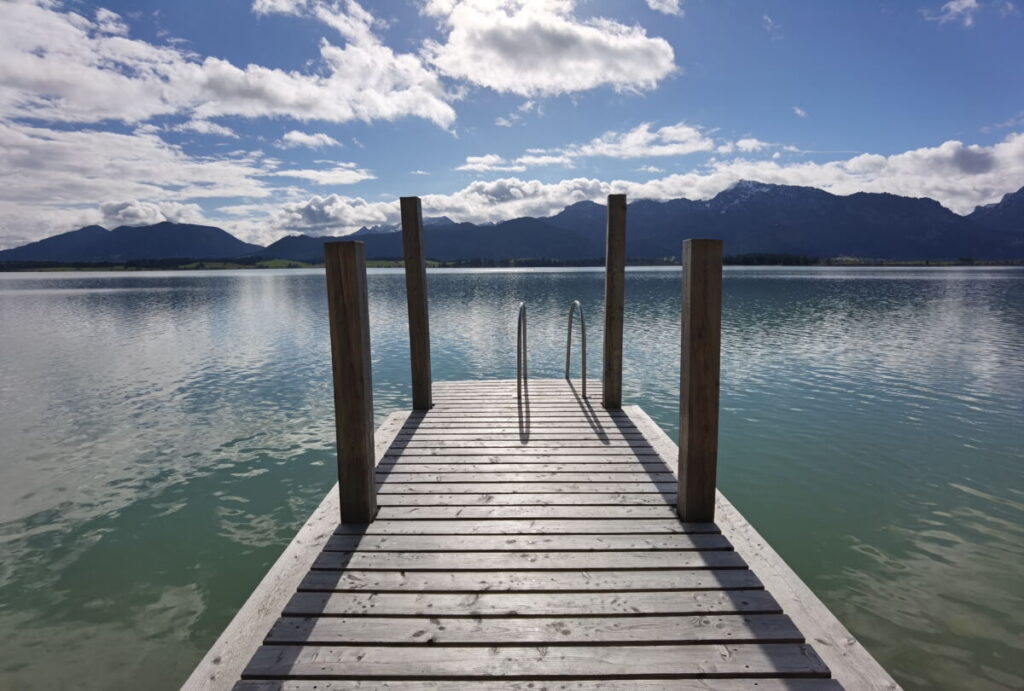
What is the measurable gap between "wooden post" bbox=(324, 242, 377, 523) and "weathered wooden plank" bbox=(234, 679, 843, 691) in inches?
63.4

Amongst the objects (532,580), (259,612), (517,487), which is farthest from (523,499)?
(259,612)

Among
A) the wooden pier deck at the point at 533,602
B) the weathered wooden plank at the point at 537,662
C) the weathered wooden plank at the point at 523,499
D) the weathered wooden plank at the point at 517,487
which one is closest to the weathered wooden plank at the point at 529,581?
the wooden pier deck at the point at 533,602

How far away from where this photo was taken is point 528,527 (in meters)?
4.05

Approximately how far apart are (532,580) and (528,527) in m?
0.71

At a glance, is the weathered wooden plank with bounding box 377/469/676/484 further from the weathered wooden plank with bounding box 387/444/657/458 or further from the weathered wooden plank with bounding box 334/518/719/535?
the weathered wooden plank with bounding box 334/518/719/535

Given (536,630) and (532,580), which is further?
(532,580)

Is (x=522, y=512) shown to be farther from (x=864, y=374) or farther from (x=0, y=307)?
(x=0, y=307)

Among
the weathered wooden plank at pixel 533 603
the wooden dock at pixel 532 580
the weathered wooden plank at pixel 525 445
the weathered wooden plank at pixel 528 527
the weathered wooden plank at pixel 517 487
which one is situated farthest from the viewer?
the weathered wooden plank at pixel 525 445

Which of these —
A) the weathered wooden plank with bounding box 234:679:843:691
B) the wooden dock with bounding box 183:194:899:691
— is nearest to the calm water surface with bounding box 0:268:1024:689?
the wooden dock with bounding box 183:194:899:691

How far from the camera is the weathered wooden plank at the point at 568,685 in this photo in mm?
2514

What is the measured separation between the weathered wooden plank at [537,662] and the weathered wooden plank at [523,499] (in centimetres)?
171

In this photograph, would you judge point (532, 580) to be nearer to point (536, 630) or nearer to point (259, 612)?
Result: point (536, 630)

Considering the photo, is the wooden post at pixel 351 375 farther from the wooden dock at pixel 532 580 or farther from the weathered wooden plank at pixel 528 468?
the weathered wooden plank at pixel 528 468

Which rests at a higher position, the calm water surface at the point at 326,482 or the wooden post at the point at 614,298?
the wooden post at the point at 614,298
